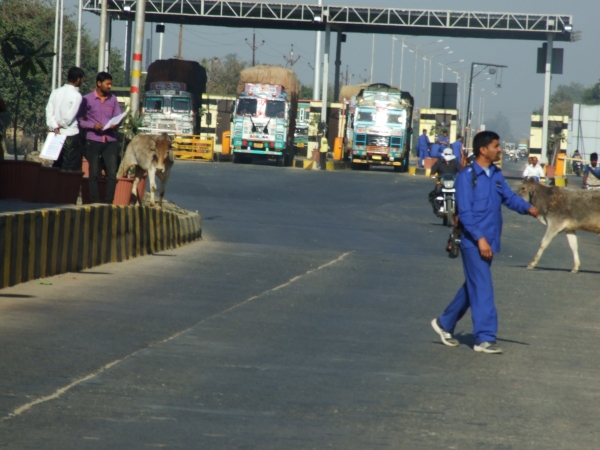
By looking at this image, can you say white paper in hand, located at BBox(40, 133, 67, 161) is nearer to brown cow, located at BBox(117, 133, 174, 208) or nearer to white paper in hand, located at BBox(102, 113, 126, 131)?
white paper in hand, located at BBox(102, 113, 126, 131)

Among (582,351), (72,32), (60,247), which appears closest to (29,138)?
(72,32)

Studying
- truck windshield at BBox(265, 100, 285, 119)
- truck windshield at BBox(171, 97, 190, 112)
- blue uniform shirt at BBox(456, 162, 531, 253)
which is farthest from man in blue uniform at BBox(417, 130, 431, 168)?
blue uniform shirt at BBox(456, 162, 531, 253)

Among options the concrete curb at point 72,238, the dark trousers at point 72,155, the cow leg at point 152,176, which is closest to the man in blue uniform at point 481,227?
the concrete curb at point 72,238

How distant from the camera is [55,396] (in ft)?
19.2

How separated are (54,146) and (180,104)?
38.8 m

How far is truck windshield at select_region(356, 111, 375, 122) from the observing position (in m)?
49.6

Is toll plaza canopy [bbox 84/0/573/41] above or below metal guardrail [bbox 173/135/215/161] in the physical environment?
above

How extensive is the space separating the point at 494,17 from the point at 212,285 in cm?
4173

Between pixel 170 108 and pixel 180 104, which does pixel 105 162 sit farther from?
pixel 180 104

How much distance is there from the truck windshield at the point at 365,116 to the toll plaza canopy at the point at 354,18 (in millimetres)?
5086

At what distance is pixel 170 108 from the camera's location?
52.3 metres

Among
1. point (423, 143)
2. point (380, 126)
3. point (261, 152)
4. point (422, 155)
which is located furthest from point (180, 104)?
point (422, 155)

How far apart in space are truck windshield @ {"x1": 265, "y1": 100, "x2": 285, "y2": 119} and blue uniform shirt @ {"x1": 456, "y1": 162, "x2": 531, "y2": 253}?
42.1 meters

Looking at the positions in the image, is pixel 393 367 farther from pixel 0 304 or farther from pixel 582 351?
pixel 0 304
